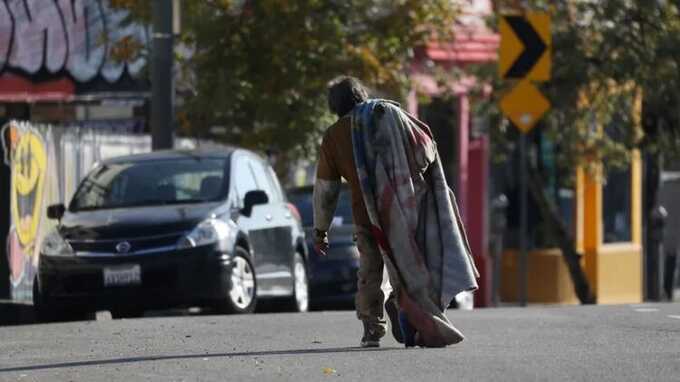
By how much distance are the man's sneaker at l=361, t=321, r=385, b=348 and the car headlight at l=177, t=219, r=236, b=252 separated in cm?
482

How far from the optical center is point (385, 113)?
1193 cm

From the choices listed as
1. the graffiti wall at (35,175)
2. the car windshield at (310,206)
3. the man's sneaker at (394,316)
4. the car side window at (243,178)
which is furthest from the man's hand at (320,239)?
the car windshield at (310,206)

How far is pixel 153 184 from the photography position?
17844 millimetres

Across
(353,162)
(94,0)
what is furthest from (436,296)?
(94,0)

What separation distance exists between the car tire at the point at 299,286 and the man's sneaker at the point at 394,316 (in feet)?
22.6

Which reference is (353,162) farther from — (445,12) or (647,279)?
(647,279)

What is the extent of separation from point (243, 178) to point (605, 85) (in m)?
10.3

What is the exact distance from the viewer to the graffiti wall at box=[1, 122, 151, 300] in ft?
70.0

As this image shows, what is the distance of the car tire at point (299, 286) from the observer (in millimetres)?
19078

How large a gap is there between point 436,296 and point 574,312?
14.0ft

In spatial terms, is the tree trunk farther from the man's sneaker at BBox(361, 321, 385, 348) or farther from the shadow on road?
the shadow on road

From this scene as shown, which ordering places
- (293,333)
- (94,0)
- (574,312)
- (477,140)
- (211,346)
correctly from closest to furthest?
(211,346) < (293,333) < (574,312) < (94,0) < (477,140)

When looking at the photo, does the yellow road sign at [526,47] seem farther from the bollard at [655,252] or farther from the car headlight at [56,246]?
the car headlight at [56,246]

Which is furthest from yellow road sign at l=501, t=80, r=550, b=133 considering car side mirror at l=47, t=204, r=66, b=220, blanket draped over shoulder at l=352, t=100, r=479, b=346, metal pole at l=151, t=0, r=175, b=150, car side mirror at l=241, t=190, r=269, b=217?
blanket draped over shoulder at l=352, t=100, r=479, b=346
